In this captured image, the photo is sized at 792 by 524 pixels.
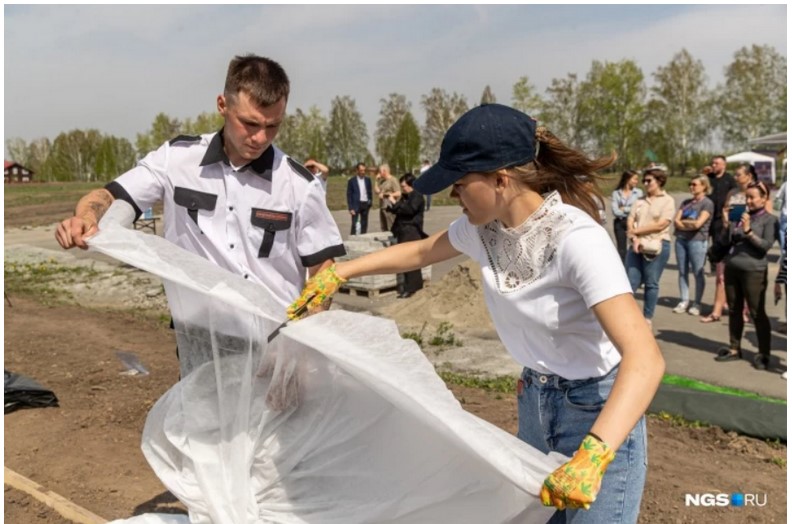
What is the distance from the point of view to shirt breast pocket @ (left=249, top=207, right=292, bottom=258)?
10.1ft

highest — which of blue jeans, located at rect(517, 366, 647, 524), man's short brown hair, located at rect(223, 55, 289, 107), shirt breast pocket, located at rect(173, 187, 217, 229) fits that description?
man's short brown hair, located at rect(223, 55, 289, 107)

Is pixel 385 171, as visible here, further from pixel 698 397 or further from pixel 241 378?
pixel 241 378

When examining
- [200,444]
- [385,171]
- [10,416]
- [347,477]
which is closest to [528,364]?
[347,477]

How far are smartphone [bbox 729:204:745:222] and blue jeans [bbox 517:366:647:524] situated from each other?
5676mm

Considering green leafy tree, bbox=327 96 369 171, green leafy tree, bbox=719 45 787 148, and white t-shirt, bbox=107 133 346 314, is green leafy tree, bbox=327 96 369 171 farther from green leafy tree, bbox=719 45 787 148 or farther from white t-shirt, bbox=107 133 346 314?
white t-shirt, bbox=107 133 346 314

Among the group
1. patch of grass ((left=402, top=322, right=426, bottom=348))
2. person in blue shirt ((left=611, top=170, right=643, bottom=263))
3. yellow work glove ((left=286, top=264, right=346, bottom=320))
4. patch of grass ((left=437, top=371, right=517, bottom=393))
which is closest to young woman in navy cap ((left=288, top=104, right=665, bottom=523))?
yellow work glove ((left=286, top=264, right=346, bottom=320))

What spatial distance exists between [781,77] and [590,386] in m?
55.7

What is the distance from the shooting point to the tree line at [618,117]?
5175 centimetres

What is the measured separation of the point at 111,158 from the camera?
74.1m

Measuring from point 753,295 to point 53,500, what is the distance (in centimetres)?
565

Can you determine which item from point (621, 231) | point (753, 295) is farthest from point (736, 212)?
point (621, 231)

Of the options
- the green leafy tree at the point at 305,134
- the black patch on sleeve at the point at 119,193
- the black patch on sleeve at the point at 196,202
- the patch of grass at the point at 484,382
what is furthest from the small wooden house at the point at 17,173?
the black patch on sleeve at the point at 196,202

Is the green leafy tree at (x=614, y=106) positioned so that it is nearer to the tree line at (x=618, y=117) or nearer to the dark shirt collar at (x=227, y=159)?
the tree line at (x=618, y=117)

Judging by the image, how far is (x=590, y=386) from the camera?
2.12 m
